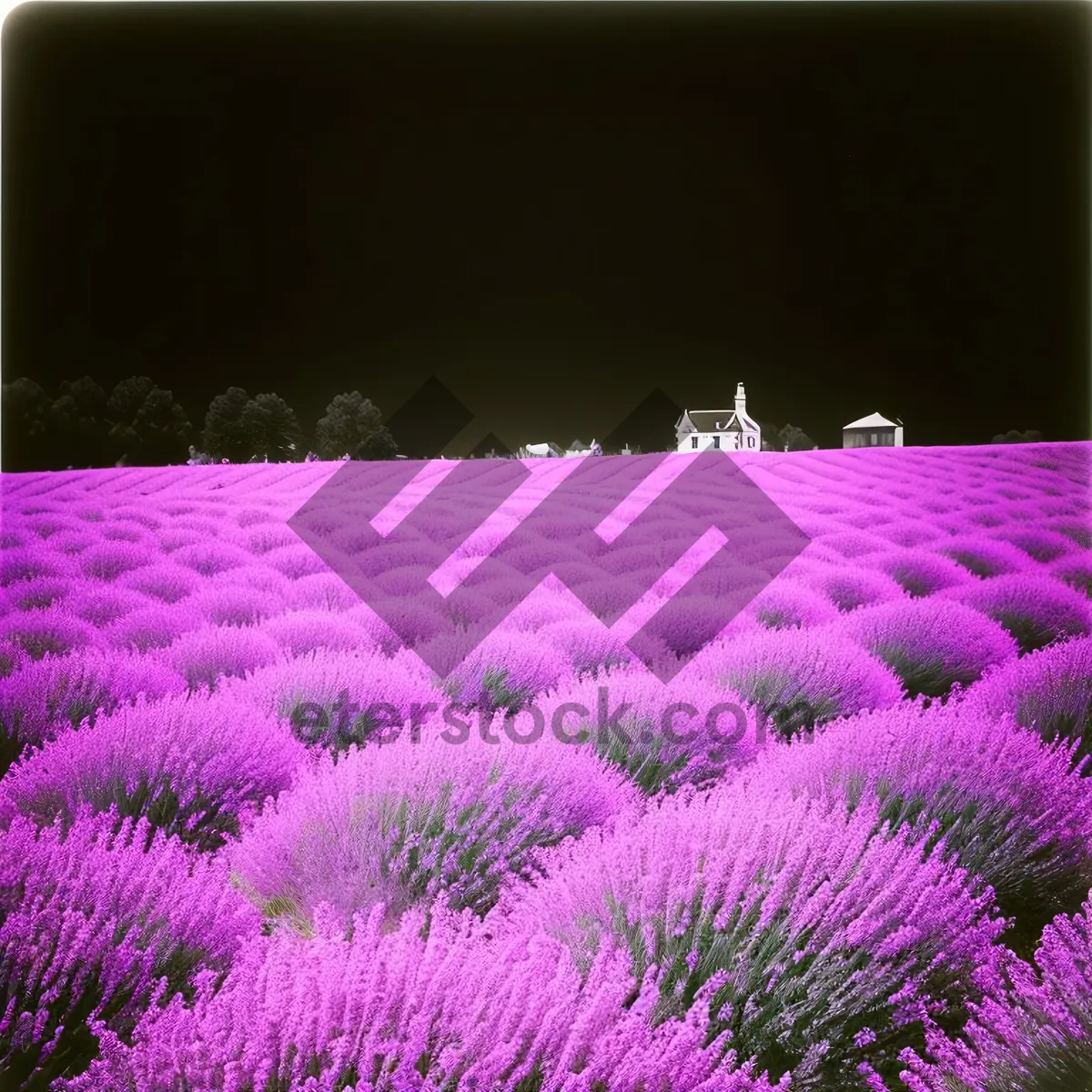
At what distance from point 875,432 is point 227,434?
7.72 ft

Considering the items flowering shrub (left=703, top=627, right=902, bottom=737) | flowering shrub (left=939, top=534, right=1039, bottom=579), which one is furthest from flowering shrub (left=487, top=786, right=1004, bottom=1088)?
flowering shrub (left=939, top=534, right=1039, bottom=579)

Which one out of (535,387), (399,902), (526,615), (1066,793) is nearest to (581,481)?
(535,387)

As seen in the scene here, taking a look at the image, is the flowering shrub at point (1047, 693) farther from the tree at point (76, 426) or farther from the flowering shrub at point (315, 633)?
the tree at point (76, 426)

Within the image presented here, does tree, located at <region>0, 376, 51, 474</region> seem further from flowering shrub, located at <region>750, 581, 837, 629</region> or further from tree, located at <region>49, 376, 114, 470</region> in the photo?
flowering shrub, located at <region>750, 581, 837, 629</region>

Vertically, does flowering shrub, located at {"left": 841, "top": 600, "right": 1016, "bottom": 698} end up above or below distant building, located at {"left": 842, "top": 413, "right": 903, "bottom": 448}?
below

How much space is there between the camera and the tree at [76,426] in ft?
7.39

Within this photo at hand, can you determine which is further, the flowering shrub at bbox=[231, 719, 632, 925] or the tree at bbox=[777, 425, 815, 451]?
the tree at bbox=[777, 425, 815, 451]

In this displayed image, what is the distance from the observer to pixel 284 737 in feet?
5.91

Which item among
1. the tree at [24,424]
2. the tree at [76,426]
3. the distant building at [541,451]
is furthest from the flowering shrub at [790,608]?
the tree at [24,424]

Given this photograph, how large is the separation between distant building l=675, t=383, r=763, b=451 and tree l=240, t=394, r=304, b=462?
1.37 metres

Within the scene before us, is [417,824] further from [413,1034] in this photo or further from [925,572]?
[925,572]

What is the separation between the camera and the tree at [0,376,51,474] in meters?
2.21

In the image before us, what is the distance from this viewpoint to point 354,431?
2.37 meters

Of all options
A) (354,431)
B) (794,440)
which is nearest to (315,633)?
(354,431)
